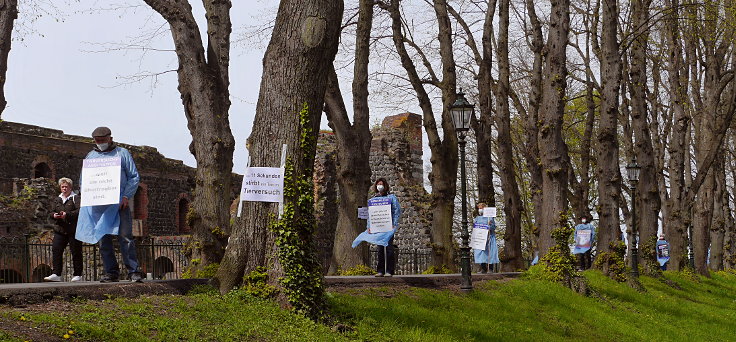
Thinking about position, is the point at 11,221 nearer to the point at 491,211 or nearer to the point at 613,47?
the point at 491,211

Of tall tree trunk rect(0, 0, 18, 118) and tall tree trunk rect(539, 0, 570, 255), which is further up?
tall tree trunk rect(0, 0, 18, 118)

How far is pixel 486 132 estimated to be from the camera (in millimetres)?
24062

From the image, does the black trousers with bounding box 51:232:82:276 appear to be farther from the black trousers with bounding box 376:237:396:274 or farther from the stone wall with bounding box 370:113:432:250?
the stone wall with bounding box 370:113:432:250

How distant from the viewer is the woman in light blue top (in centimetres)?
2117

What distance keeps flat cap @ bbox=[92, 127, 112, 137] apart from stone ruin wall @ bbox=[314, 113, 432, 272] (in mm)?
21987

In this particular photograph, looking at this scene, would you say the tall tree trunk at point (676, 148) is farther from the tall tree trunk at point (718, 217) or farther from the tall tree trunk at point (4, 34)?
the tall tree trunk at point (4, 34)

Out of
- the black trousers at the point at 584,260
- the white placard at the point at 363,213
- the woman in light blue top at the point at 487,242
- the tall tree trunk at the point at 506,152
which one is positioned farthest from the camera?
the black trousers at the point at 584,260

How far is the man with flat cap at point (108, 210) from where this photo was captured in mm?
10906

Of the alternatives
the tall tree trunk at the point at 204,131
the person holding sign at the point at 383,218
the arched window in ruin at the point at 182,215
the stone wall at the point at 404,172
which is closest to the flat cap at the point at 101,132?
the tall tree trunk at the point at 204,131

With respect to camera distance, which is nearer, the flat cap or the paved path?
the paved path

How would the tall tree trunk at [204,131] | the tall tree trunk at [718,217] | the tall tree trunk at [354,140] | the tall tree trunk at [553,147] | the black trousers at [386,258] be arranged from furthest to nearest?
the tall tree trunk at [718,217], the tall tree trunk at [553,147], the tall tree trunk at [354,140], the black trousers at [386,258], the tall tree trunk at [204,131]

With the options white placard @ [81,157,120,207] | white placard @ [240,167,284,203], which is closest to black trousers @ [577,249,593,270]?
white placard @ [240,167,284,203]

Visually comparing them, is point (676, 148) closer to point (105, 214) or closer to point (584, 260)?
point (584, 260)

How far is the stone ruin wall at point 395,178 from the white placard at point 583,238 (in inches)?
246
